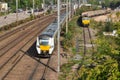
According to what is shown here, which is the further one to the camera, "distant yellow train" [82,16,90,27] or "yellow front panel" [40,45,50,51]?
"distant yellow train" [82,16,90,27]

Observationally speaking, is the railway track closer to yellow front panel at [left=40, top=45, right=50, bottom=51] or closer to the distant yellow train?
yellow front panel at [left=40, top=45, right=50, bottom=51]

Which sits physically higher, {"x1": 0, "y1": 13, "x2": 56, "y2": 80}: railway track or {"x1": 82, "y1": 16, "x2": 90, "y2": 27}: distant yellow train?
{"x1": 82, "y1": 16, "x2": 90, "y2": 27}: distant yellow train

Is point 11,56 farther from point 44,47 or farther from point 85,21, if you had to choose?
point 85,21

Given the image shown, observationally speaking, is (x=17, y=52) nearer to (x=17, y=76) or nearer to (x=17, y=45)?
(x=17, y=45)

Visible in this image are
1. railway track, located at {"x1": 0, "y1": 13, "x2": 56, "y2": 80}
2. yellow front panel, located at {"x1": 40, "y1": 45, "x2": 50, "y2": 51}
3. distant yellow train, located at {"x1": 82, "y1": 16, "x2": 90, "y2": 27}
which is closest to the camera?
railway track, located at {"x1": 0, "y1": 13, "x2": 56, "y2": 80}

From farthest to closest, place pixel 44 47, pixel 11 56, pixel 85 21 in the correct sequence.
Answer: pixel 85 21 → pixel 11 56 → pixel 44 47

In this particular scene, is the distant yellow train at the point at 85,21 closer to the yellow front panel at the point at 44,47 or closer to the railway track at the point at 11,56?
the railway track at the point at 11,56

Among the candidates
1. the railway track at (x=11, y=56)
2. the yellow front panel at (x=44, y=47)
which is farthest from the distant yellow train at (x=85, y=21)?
the yellow front panel at (x=44, y=47)

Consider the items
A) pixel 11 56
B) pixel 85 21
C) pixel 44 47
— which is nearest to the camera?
pixel 44 47

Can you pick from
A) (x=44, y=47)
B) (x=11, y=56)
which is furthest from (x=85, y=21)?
(x=44, y=47)

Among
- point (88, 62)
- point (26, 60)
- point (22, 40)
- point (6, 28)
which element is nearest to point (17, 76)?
point (26, 60)

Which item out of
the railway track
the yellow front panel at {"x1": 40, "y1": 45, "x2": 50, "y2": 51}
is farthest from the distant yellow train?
the yellow front panel at {"x1": 40, "y1": 45, "x2": 50, "y2": 51}

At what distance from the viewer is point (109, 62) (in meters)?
7.59

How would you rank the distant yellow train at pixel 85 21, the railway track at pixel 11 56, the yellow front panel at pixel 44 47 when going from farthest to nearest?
the distant yellow train at pixel 85 21 < the yellow front panel at pixel 44 47 < the railway track at pixel 11 56
